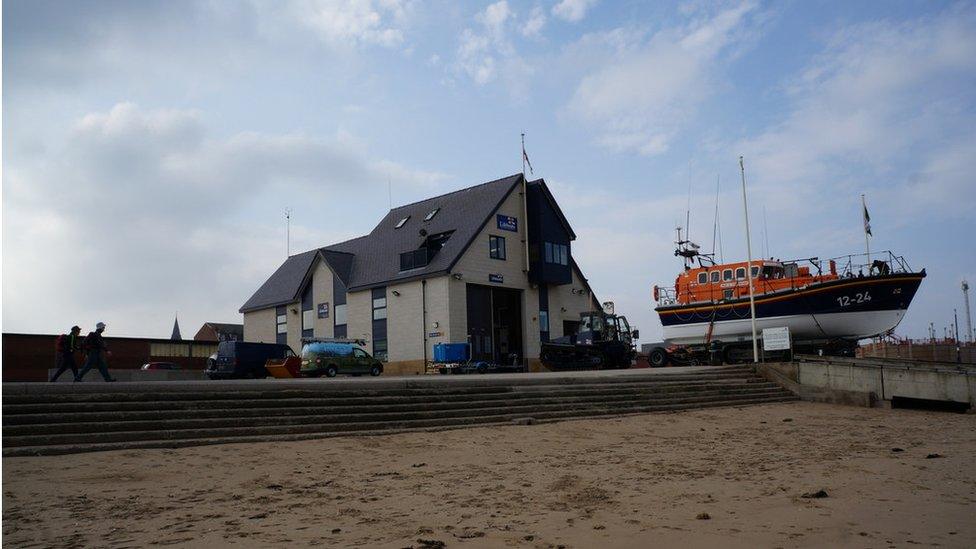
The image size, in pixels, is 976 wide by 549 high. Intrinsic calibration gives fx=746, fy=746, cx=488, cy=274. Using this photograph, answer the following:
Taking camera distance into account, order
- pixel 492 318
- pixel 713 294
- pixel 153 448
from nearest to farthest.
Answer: pixel 153 448, pixel 713 294, pixel 492 318

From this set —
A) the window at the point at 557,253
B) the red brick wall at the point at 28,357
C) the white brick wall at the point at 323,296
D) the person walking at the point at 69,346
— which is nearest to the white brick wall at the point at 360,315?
the white brick wall at the point at 323,296

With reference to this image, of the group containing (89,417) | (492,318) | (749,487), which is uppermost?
(492,318)

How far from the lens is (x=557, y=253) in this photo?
1649 inches

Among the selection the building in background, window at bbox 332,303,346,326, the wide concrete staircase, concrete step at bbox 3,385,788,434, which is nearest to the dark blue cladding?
the wide concrete staircase

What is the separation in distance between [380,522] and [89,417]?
746 cm

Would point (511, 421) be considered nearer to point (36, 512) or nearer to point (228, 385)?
point (228, 385)

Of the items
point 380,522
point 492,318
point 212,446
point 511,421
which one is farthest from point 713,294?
point 380,522

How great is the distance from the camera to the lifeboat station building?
122 feet

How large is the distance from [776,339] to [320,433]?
19.0 m

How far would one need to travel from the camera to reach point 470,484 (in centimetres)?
970

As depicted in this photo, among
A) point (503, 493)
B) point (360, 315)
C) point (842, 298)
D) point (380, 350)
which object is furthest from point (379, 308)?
point (503, 493)

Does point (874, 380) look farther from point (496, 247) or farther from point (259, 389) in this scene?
point (496, 247)

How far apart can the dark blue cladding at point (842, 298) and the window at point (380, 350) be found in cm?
1776

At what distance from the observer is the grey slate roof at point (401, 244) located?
38.4 m
